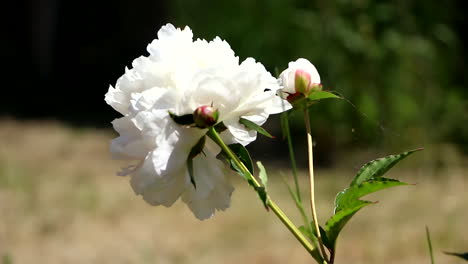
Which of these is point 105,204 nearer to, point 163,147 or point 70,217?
point 70,217

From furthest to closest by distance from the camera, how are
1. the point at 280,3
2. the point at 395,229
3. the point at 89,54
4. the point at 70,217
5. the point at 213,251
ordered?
the point at 89,54, the point at 280,3, the point at 70,217, the point at 395,229, the point at 213,251

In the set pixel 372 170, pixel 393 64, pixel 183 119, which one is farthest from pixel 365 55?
pixel 183 119

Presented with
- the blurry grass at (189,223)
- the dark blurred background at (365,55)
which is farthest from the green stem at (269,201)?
the dark blurred background at (365,55)

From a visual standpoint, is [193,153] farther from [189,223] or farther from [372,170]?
[189,223]

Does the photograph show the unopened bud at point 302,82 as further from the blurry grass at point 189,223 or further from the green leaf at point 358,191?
the blurry grass at point 189,223

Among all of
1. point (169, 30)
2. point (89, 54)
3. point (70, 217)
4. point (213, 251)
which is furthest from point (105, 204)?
point (89, 54)

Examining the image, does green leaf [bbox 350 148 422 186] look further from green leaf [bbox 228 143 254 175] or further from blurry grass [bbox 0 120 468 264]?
blurry grass [bbox 0 120 468 264]

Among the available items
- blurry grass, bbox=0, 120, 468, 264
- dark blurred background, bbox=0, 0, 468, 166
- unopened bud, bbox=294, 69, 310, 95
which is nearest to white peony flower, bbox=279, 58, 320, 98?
unopened bud, bbox=294, 69, 310, 95
